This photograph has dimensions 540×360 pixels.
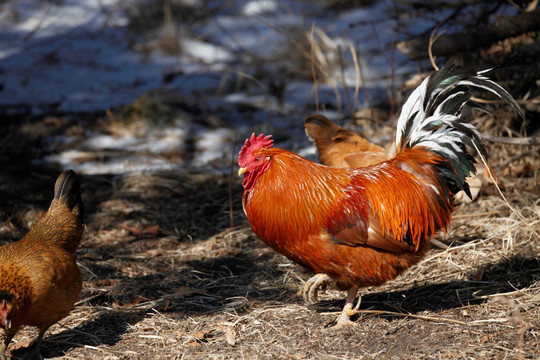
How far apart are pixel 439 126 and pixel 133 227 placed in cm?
340

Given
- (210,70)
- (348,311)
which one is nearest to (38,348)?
(348,311)

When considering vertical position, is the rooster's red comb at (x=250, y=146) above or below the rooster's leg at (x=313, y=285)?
above

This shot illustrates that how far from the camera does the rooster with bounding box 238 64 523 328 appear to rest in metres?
3.88

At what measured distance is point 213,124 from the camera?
8.49 meters

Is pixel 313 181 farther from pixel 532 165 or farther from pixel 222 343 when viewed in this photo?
pixel 532 165

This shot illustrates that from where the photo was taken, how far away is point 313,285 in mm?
4129

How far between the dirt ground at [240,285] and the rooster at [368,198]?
16.3 inches

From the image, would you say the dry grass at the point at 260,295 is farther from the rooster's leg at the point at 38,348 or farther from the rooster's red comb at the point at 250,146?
the rooster's red comb at the point at 250,146

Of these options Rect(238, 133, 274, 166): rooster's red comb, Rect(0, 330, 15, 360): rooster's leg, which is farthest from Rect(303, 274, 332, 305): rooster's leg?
Rect(0, 330, 15, 360): rooster's leg

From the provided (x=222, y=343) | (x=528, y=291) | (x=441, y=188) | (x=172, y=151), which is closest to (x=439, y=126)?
(x=441, y=188)

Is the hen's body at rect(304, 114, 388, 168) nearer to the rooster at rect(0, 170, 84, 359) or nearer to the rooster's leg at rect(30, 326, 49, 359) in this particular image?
the rooster at rect(0, 170, 84, 359)

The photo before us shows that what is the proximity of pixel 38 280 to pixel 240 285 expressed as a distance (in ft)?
5.97

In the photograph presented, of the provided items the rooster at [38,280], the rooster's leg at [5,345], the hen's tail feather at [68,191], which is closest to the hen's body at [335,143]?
the hen's tail feather at [68,191]

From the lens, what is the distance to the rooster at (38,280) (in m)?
3.55
